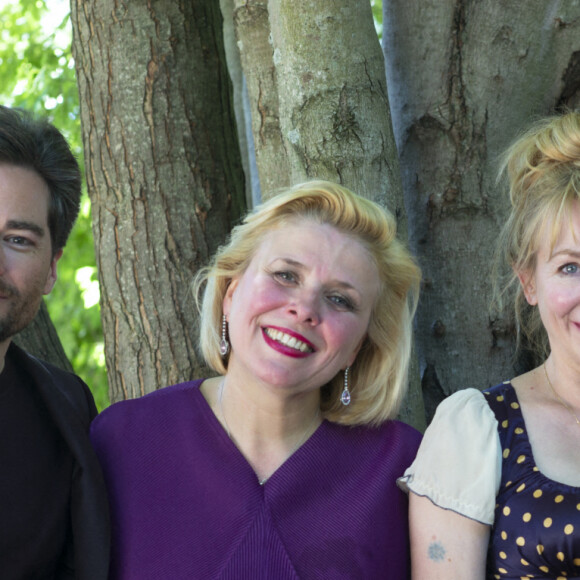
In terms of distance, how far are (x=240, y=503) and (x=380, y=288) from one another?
0.84 metres

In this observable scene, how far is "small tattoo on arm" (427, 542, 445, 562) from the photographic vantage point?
2.48 meters

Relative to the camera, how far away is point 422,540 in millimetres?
2539

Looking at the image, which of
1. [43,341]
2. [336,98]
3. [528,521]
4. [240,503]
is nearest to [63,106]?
[43,341]

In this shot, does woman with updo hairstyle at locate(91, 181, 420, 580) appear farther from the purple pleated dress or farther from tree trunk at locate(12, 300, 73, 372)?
tree trunk at locate(12, 300, 73, 372)

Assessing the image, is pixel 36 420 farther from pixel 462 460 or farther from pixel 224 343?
pixel 462 460

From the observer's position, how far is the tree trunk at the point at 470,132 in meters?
3.33

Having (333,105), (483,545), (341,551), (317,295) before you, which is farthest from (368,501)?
(333,105)

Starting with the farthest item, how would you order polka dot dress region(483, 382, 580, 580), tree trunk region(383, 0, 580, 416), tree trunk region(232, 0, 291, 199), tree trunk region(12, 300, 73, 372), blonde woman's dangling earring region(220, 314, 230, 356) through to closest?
tree trunk region(12, 300, 73, 372) < tree trunk region(232, 0, 291, 199) < tree trunk region(383, 0, 580, 416) < blonde woman's dangling earring region(220, 314, 230, 356) < polka dot dress region(483, 382, 580, 580)

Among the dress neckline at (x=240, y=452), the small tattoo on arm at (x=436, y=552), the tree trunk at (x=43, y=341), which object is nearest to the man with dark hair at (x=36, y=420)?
the dress neckline at (x=240, y=452)

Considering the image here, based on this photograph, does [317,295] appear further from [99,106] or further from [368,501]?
[99,106]

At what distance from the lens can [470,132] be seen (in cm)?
333

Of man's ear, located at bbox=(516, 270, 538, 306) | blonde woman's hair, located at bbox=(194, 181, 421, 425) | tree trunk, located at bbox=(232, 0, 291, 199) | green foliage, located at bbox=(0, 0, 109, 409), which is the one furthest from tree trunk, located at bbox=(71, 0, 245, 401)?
green foliage, located at bbox=(0, 0, 109, 409)

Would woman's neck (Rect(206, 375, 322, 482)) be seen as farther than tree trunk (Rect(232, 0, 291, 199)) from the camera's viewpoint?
No

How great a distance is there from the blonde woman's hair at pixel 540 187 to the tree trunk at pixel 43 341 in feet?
7.08
